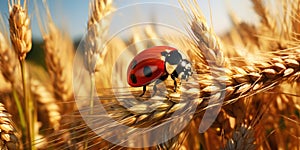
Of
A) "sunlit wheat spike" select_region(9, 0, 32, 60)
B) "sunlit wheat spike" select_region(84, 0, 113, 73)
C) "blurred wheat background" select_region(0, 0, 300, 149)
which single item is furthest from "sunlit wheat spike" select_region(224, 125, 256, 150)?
"sunlit wheat spike" select_region(9, 0, 32, 60)

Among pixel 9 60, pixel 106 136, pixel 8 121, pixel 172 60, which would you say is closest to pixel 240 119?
pixel 172 60

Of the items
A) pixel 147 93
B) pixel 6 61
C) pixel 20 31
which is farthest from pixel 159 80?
pixel 6 61

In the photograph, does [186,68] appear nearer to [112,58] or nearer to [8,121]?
[8,121]

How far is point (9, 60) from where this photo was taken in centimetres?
107

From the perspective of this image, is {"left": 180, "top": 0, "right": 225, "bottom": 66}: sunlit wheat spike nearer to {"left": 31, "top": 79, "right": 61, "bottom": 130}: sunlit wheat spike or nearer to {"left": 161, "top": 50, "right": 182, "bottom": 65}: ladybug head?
{"left": 161, "top": 50, "right": 182, "bottom": 65}: ladybug head

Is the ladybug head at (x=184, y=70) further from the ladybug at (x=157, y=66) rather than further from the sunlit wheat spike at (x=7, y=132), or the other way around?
the sunlit wheat spike at (x=7, y=132)

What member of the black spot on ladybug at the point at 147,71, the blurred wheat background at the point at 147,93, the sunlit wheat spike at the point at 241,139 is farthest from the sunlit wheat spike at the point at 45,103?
the sunlit wheat spike at the point at 241,139

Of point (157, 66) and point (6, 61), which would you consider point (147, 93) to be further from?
point (6, 61)

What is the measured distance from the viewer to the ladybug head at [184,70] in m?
0.76

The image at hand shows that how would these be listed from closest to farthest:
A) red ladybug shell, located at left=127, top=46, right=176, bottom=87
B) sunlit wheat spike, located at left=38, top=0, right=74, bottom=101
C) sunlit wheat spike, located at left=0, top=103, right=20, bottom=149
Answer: sunlit wheat spike, located at left=0, top=103, right=20, bottom=149 → red ladybug shell, located at left=127, top=46, right=176, bottom=87 → sunlit wheat spike, located at left=38, top=0, right=74, bottom=101

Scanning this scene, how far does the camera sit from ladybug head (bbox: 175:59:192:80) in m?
0.76

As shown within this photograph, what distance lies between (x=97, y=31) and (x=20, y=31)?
0.61 ft

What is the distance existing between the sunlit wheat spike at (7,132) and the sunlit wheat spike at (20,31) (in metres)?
0.18

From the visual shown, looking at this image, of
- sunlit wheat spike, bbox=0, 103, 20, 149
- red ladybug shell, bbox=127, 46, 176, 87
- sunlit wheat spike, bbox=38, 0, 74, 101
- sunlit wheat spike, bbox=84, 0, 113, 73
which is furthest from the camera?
sunlit wheat spike, bbox=38, 0, 74, 101
